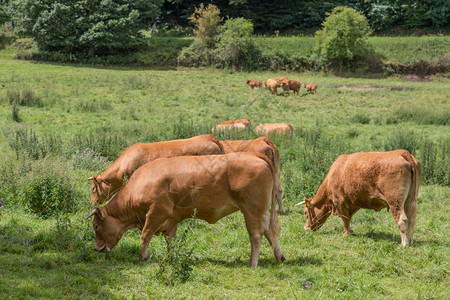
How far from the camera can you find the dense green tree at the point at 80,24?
46438mm

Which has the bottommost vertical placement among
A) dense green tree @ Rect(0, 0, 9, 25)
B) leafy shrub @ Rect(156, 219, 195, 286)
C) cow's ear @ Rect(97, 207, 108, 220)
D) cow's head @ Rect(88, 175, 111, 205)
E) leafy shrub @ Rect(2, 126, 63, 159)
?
leafy shrub @ Rect(2, 126, 63, 159)

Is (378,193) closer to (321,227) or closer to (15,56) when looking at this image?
(321,227)

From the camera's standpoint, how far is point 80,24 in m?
48.0

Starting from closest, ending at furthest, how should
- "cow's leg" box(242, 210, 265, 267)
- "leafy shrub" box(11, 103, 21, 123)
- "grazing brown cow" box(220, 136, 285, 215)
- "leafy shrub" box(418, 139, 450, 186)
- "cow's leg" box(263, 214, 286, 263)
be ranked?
"cow's leg" box(242, 210, 265, 267) → "cow's leg" box(263, 214, 286, 263) → "grazing brown cow" box(220, 136, 285, 215) → "leafy shrub" box(418, 139, 450, 186) → "leafy shrub" box(11, 103, 21, 123)

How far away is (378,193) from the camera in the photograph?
10102 millimetres

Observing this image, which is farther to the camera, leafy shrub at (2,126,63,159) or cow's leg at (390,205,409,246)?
leafy shrub at (2,126,63,159)

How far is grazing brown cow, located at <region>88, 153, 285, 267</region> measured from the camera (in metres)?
8.32

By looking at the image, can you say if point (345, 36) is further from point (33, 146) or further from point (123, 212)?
point (123, 212)

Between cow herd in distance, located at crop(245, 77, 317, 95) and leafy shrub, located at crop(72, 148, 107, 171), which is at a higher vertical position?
leafy shrub, located at crop(72, 148, 107, 171)

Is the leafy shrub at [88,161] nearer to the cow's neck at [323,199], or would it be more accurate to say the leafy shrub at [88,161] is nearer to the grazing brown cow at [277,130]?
the cow's neck at [323,199]

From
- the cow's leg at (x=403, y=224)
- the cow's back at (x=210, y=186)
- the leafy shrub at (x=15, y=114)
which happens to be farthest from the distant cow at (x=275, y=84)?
the cow's back at (x=210, y=186)

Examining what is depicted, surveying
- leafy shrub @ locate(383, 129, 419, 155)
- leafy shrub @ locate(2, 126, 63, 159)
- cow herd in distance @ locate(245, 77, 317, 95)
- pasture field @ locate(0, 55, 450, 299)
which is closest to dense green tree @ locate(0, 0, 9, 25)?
cow herd in distance @ locate(245, 77, 317, 95)

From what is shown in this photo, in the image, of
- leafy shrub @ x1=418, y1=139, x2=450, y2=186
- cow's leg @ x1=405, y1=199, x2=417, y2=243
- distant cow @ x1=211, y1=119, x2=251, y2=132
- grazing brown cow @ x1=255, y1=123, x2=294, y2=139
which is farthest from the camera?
grazing brown cow @ x1=255, y1=123, x2=294, y2=139

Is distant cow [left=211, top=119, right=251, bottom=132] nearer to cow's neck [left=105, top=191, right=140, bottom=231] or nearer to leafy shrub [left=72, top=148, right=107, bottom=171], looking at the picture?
leafy shrub [left=72, top=148, right=107, bottom=171]
